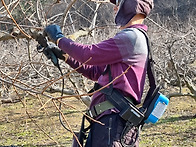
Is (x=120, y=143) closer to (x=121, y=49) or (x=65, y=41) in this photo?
(x=121, y=49)

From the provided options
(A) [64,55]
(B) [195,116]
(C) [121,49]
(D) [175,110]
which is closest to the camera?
(C) [121,49]

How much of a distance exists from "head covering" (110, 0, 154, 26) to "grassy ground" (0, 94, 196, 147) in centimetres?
376

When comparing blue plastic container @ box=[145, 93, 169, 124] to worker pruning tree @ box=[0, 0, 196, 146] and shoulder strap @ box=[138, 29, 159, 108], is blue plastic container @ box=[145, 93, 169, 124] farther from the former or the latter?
worker pruning tree @ box=[0, 0, 196, 146]

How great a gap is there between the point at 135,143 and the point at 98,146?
271mm

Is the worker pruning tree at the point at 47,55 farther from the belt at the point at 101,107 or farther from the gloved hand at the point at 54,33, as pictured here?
the belt at the point at 101,107

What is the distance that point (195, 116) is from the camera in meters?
7.93

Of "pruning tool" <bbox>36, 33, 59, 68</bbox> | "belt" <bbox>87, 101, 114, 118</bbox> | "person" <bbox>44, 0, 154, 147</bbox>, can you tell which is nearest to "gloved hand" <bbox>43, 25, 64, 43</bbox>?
"person" <bbox>44, 0, 154, 147</bbox>

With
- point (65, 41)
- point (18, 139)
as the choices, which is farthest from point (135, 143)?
point (18, 139)

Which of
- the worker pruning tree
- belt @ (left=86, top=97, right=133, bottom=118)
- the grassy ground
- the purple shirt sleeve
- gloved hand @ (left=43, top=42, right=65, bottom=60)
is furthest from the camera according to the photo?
the grassy ground

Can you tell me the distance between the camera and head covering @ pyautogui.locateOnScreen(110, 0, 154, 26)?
2.08m

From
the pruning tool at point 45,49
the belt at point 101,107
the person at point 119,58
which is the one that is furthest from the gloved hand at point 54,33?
the belt at point 101,107

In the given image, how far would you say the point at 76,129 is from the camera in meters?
7.42

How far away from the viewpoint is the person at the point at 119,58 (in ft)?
6.60

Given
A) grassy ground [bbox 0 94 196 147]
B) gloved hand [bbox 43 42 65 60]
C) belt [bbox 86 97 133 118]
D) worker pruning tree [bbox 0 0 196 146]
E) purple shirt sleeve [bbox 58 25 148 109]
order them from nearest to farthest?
worker pruning tree [bbox 0 0 196 146], purple shirt sleeve [bbox 58 25 148 109], belt [bbox 86 97 133 118], gloved hand [bbox 43 42 65 60], grassy ground [bbox 0 94 196 147]
